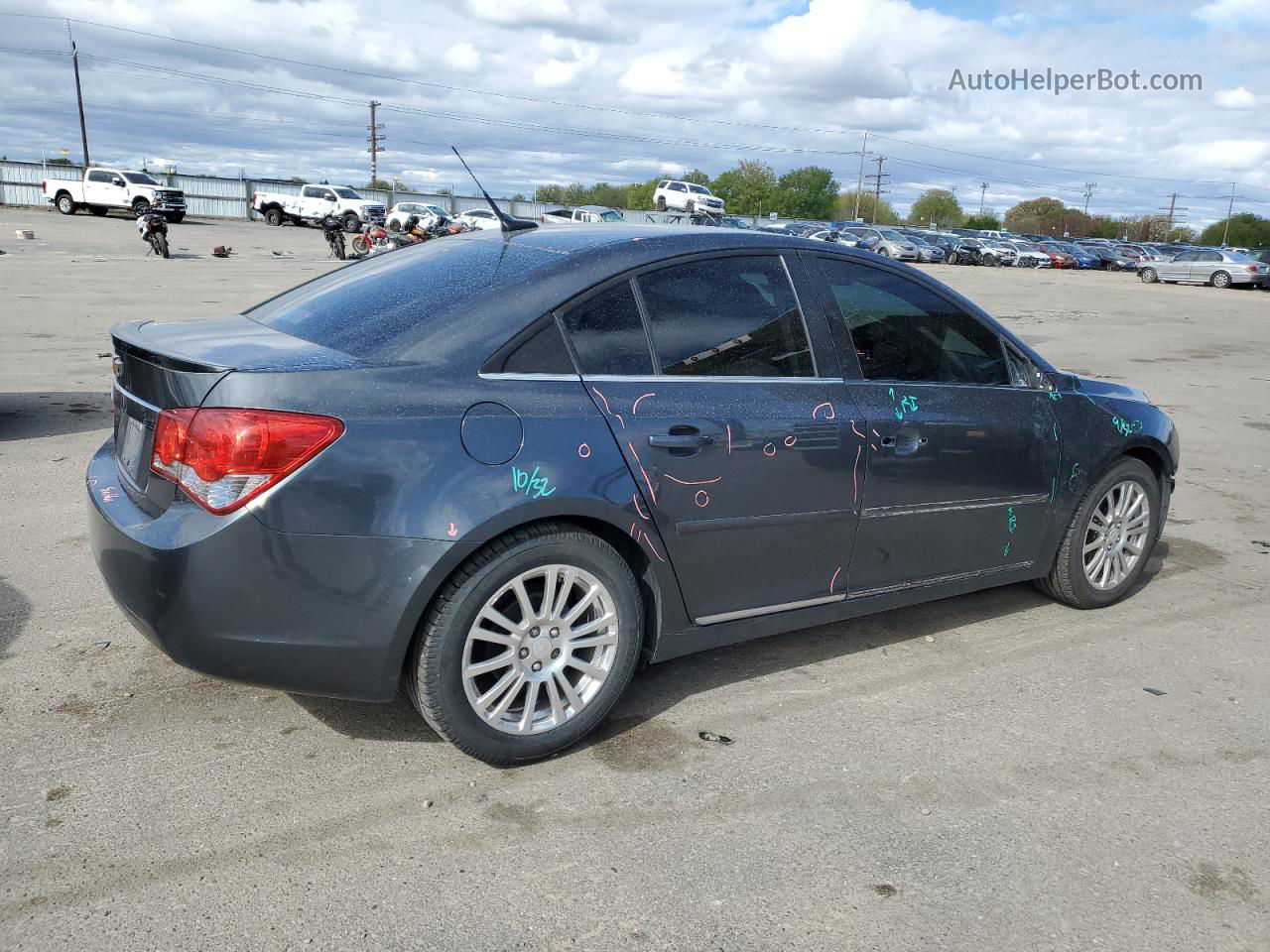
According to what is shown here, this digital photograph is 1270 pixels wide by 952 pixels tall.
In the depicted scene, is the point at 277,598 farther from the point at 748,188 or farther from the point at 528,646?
the point at 748,188

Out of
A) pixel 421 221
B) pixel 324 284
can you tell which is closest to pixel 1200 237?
pixel 421 221

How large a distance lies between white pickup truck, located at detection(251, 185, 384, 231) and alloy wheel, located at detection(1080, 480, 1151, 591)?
4447 cm

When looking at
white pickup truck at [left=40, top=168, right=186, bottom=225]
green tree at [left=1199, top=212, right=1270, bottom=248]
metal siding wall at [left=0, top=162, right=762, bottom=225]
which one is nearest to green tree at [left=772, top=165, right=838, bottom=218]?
green tree at [left=1199, top=212, right=1270, bottom=248]

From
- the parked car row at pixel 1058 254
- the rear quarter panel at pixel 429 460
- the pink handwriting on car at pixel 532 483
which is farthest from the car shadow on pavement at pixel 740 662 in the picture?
Answer: the parked car row at pixel 1058 254

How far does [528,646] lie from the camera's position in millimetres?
3301

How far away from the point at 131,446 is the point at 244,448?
27.9 inches

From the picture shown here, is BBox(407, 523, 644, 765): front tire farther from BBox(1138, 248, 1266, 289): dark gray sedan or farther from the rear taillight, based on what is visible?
BBox(1138, 248, 1266, 289): dark gray sedan

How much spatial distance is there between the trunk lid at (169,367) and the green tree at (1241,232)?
395ft

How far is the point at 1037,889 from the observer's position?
2873 millimetres

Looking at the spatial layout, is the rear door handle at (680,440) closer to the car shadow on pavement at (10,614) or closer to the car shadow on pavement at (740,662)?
the car shadow on pavement at (740,662)

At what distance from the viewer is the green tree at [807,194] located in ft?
406

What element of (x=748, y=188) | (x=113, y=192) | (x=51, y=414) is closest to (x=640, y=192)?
(x=748, y=188)

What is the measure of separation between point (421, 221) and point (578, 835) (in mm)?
41895

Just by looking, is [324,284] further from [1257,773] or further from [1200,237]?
[1200,237]
